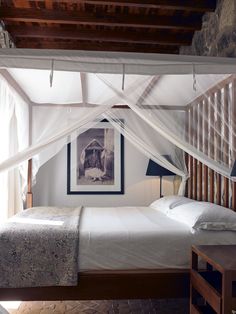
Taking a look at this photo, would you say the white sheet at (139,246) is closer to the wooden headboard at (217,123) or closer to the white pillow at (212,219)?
the white pillow at (212,219)

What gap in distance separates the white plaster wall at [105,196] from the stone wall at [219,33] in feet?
6.10

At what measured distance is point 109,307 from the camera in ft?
9.66

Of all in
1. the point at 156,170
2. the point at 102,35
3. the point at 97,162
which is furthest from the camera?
the point at 97,162

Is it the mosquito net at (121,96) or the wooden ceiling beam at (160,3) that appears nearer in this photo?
the mosquito net at (121,96)

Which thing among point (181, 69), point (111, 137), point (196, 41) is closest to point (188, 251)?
point (181, 69)

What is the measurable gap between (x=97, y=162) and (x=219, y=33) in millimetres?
2523

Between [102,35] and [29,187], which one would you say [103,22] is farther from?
[29,187]

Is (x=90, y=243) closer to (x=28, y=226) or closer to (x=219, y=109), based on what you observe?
(x=28, y=226)

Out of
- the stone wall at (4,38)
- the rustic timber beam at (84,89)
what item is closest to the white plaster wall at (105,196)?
the stone wall at (4,38)

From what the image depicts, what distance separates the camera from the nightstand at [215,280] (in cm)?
182

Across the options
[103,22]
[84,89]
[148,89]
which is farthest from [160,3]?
[84,89]

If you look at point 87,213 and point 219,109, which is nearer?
point 219,109

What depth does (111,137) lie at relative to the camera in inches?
197

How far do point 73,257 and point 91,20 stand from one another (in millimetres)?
2375
